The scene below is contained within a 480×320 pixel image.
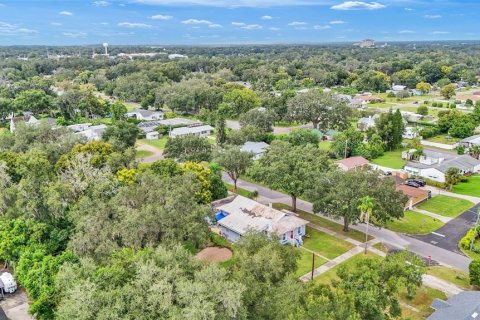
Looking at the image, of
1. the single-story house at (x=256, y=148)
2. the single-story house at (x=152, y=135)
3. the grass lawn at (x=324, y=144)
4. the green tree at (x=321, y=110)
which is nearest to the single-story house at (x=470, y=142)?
the green tree at (x=321, y=110)

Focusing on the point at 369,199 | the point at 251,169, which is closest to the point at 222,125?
the point at 251,169

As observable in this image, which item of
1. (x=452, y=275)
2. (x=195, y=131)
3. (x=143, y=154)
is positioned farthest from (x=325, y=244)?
(x=195, y=131)

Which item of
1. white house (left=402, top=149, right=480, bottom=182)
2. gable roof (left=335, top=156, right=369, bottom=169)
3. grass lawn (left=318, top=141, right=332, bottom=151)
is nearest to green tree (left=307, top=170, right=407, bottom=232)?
gable roof (left=335, top=156, right=369, bottom=169)

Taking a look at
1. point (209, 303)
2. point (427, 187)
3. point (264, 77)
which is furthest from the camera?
point (264, 77)

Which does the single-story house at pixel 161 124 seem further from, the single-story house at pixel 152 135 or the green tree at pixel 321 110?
the green tree at pixel 321 110

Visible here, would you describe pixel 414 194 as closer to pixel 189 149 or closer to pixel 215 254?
pixel 215 254

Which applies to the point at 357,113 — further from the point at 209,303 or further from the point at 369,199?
the point at 209,303

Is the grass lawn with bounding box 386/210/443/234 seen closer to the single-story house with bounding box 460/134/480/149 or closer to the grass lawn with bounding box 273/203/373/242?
the grass lawn with bounding box 273/203/373/242
